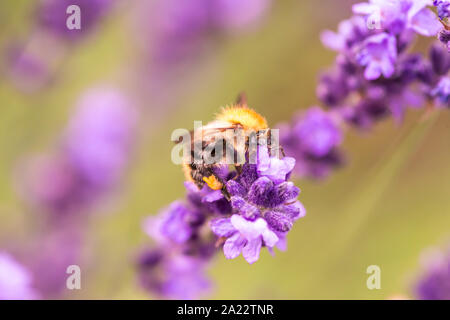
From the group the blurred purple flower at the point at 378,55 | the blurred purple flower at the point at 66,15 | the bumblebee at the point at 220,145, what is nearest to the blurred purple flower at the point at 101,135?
the blurred purple flower at the point at 66,15

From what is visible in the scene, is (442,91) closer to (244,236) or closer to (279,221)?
(279,221)

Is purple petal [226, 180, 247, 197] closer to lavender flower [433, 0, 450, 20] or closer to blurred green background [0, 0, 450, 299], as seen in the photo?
lavender flower [433, 0, 450, 20]

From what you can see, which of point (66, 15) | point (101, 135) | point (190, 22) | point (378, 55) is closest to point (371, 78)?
point (378, 55)

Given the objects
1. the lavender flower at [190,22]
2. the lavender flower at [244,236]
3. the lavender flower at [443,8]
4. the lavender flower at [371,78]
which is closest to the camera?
the lavender flower at [244,236]

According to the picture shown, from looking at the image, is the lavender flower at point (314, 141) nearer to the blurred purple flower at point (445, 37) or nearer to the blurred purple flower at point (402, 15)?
the blurred purple flower at point (402, 15)

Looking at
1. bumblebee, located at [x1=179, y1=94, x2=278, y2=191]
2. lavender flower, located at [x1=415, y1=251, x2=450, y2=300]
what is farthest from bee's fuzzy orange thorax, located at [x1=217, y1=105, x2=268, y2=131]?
lavender flower, located at [x1=415, y1=251, x2=450, y2=300]
